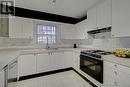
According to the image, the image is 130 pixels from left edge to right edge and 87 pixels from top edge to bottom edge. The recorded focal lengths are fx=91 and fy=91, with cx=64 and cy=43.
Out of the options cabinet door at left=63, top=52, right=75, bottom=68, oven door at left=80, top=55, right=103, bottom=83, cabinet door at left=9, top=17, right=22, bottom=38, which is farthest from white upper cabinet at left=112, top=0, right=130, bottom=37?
cabinet door at left=9, top=17, right=22, bottom=38

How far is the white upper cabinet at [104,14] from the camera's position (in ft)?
7.45

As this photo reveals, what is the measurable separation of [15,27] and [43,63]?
1470 millimetres

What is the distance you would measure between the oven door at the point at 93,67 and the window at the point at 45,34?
1.67 metres

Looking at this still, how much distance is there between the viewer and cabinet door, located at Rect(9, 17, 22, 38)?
8.95ft

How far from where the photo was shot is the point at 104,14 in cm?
241

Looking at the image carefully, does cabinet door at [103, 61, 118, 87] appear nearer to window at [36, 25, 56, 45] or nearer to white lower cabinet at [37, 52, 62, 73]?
white lower cabinet at [37, 52, 62, 73]

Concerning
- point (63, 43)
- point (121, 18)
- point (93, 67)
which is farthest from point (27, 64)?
point (121, 18)

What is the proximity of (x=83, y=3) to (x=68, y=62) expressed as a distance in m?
2.20

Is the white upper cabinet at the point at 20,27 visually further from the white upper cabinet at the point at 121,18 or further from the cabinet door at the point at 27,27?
the white upper cabinet at the point at 121,18

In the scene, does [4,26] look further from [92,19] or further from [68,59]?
[92,19]

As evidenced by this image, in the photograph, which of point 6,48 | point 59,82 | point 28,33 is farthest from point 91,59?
point 6,48

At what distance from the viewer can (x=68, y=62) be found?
143 inches

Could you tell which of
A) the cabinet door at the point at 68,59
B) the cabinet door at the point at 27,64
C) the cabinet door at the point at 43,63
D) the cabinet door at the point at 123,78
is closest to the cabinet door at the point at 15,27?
the cabinet door at the point at 27,64

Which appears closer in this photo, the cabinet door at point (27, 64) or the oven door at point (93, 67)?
the oven door at point (93, 67)
